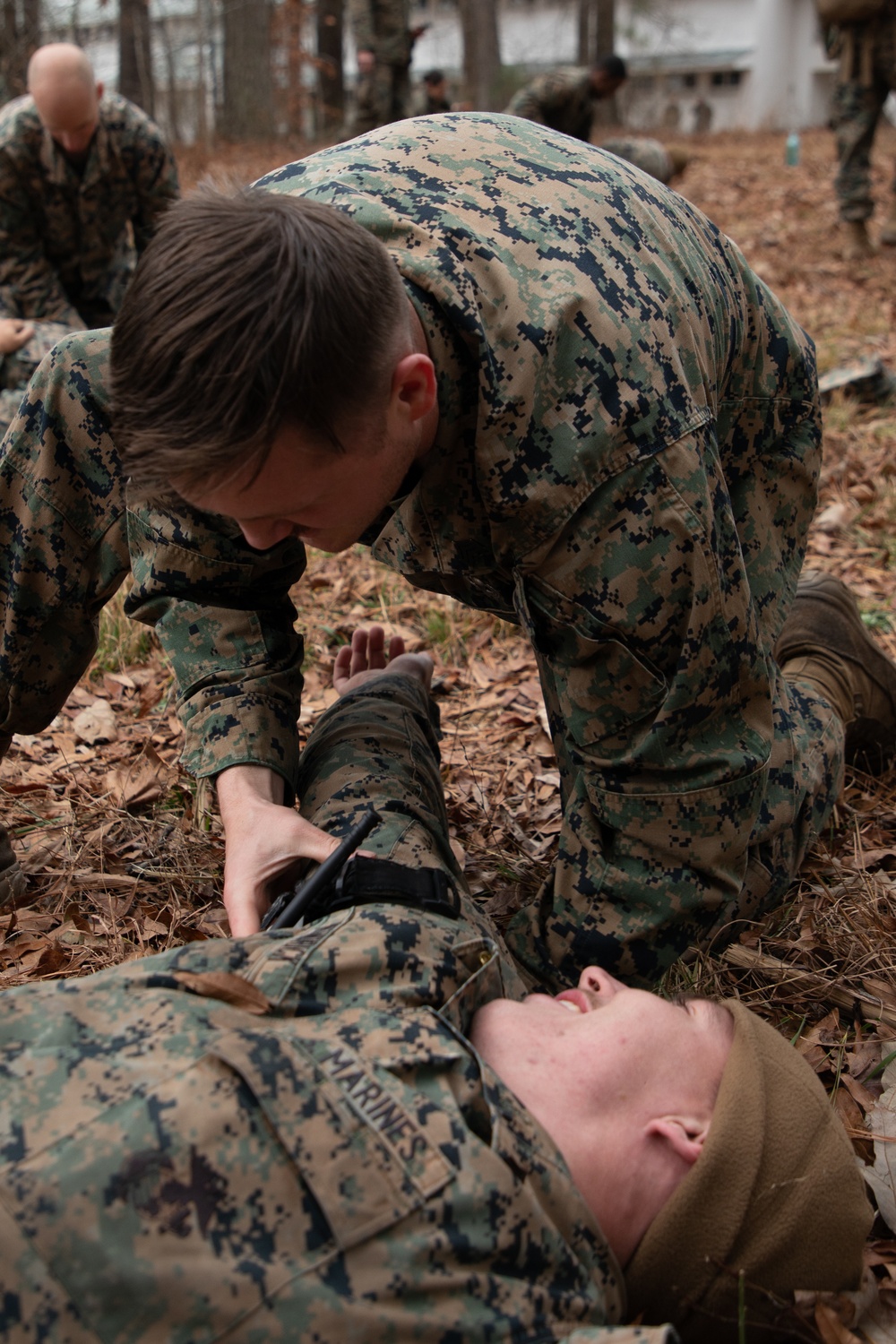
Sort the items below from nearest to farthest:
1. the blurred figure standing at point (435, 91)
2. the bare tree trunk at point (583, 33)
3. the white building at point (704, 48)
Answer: the blurred figure standing at point (435, 91) < the bare tree trunk at point (583, 33) < the white building at point (704, 48)

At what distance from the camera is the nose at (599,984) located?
1.80 metres

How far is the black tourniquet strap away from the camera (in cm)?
178

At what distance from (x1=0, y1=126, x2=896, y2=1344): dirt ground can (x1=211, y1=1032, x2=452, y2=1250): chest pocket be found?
0.63 meters

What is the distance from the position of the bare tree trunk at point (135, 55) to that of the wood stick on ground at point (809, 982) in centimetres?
1578

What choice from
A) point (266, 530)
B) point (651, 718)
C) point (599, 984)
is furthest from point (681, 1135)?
point (266, 530)

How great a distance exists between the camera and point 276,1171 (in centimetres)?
129

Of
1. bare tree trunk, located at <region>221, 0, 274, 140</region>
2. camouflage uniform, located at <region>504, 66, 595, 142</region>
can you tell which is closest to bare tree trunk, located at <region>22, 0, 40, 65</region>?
bare tree trunk, located at <region>221, 0, 274, 140</region>

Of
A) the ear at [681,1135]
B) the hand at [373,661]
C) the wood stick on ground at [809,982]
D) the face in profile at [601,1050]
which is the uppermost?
the face in profile at [601,1050]

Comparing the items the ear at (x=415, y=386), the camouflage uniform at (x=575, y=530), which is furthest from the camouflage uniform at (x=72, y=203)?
the ear at (x=415, y=386)

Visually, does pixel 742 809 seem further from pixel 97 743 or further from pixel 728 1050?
pixel 97 743

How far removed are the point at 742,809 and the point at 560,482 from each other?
703mm

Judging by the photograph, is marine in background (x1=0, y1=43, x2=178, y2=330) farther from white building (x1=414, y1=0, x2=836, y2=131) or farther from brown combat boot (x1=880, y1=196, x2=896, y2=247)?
white building (x1=414, y1=0, x2=836, y2=131)

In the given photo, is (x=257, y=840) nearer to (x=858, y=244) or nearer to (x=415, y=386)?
(x=415, y=386)

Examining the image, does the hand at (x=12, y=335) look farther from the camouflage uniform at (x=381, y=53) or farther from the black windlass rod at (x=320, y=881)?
the camouflage uniform at (x=381, y=53)
